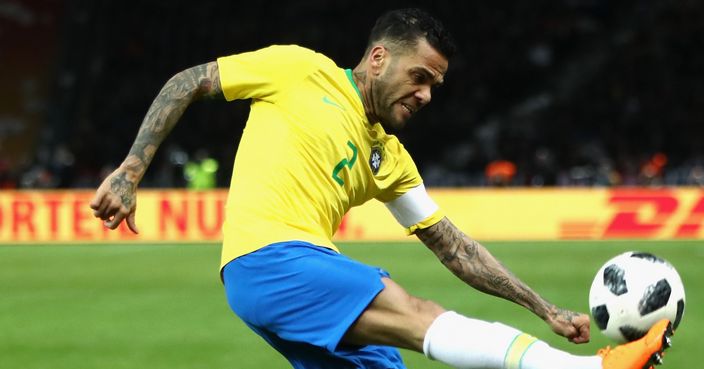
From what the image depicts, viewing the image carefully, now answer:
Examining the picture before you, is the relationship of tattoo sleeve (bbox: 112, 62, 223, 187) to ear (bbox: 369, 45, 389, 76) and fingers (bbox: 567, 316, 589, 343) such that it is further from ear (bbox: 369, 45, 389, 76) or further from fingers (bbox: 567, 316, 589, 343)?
fingers (bbox: 567, 316, 589, 343)

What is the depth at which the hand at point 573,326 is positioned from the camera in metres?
4.09

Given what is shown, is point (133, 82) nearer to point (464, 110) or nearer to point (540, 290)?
point (464, 110)

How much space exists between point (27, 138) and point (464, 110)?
10.5m

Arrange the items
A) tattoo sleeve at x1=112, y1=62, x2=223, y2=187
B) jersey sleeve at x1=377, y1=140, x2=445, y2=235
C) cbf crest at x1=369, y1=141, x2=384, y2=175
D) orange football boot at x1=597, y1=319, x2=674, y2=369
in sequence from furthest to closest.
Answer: jersey sleeve at x1=377, y1=140, x2=445, y2=235
cbf crest at x1=369, y1=141, x2=384, y2=175
tattoo sleeve at x1=112, y1=62, x2=223, y2=187
orange football boot at x1=597, y1=319, x2=674, y2=369

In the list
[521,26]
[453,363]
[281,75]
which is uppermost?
[521,26]

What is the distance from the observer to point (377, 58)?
4.06 meters

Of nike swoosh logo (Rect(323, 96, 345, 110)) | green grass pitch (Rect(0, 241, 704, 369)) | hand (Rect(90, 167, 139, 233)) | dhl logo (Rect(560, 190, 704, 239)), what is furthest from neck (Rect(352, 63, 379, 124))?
dhl logo (Rect(560, 190, 704, 239))

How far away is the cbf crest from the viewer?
13.7 feet

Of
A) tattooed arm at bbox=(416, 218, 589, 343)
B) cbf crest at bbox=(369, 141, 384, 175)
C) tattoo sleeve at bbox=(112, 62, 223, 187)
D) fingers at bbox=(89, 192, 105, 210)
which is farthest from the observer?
tattooed arm at bbox=(416, 218, 589, 343)

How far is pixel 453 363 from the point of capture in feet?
11.6

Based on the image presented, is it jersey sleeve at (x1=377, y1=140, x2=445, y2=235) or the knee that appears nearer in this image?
the knee

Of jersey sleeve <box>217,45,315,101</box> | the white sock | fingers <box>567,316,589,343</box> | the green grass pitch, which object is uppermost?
jersey sleeve <box>217,45,315,101</box>

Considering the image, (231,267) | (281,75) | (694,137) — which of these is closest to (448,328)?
(231,267)

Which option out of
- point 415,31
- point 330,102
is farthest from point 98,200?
point 415,31
